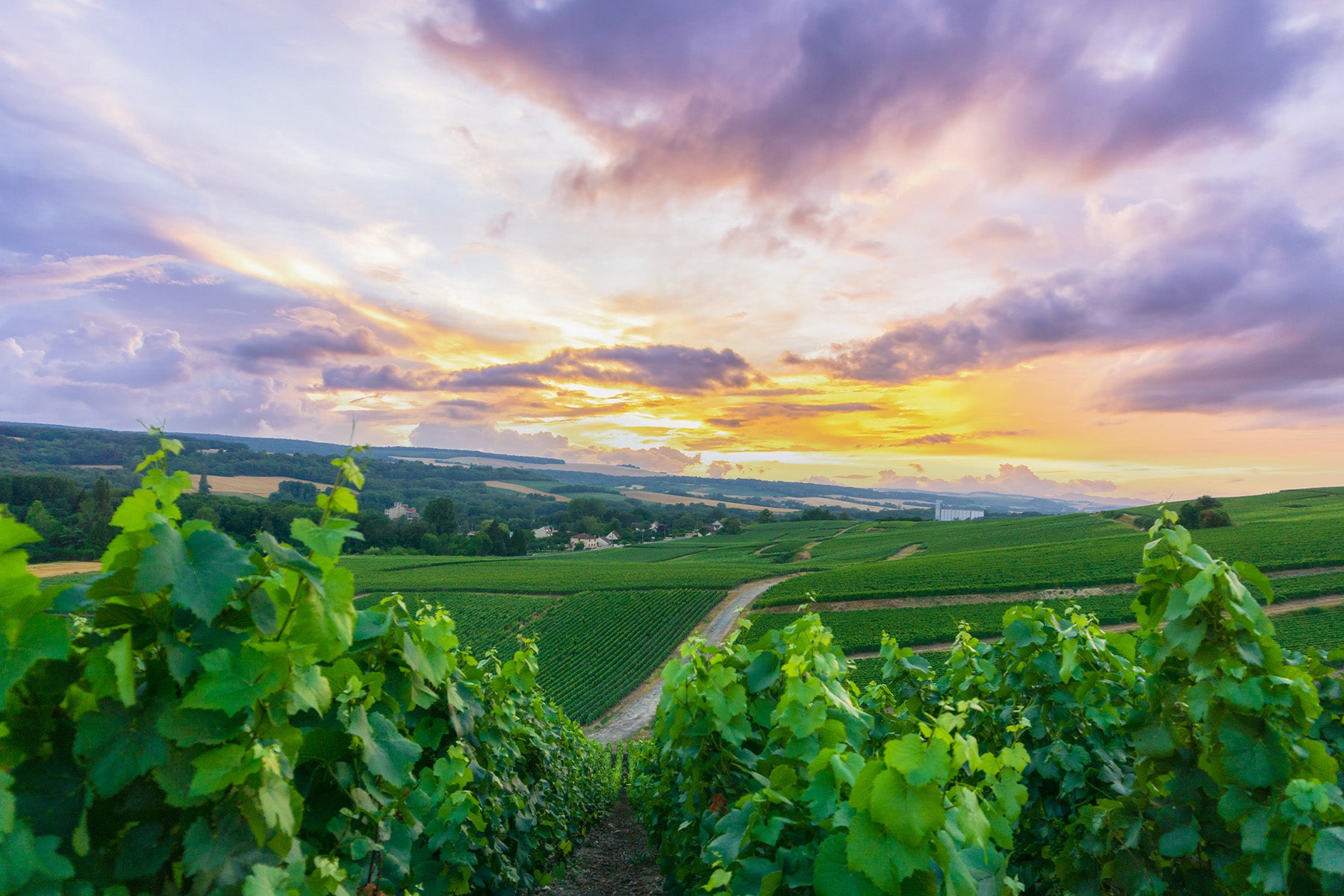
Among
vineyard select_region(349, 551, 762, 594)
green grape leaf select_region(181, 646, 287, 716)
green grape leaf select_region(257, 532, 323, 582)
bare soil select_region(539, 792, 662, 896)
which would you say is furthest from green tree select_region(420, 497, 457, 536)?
green grape leaf select_region(181, 646, 287, 716)

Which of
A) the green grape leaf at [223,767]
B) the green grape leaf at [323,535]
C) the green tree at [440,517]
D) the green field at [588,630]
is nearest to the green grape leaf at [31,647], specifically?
the green grape leaf at [223,767]

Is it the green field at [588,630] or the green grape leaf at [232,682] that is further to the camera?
the green field at [588,630]

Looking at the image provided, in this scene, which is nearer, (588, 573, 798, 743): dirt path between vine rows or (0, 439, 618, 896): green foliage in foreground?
(0, 439, 618, 896): green foliage in foreground

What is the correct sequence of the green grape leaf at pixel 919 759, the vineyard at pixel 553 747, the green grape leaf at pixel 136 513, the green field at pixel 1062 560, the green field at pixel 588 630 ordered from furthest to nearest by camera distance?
the green field at pixel 1062 560
the green field at pixel 588 630
the green grape leaf at pixel 919 759
the green grape leaf at pixel 136 513
the vineyard at pixel 553 747

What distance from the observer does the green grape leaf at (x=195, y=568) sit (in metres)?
1.69

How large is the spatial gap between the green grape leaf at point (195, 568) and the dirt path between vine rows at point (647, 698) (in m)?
18.7

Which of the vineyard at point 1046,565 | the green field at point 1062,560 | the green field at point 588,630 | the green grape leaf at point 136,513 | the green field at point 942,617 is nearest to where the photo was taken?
the green grape leaf at point 136,513

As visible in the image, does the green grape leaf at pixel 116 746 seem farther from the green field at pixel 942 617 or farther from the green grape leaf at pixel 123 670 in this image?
the green field at pixel 942 617

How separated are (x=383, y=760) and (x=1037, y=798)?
212 inches

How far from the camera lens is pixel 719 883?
2590 mm

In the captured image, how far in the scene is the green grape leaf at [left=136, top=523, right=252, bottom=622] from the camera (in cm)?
169

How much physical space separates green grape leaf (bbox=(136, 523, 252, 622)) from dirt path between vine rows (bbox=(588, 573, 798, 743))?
734 inches

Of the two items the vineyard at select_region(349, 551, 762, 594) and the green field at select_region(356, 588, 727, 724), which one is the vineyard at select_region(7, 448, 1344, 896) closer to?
the green field at select_region(356, 588, 727, 724)

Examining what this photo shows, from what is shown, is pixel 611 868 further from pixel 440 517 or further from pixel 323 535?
pixel 440 517
